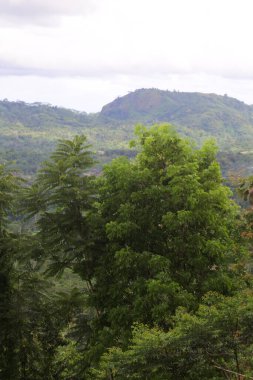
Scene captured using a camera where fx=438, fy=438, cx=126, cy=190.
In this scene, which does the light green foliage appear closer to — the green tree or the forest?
the forest

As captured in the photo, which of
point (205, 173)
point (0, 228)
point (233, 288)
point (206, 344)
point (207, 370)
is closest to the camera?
point (206, 344)

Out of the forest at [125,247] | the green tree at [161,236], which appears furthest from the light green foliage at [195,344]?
the green tree at [161,236]

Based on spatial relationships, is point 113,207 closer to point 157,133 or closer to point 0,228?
point 157,133

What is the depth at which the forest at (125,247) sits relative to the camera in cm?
1358

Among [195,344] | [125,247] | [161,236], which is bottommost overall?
[195,344]

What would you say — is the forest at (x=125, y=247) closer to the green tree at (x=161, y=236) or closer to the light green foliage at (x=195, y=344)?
the green tree at (x=161, y=236)

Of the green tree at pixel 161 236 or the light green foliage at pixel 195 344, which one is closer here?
the light green foliage at pixel 195 344

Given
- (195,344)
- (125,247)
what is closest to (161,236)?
(125,247)

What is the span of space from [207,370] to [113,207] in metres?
6.31

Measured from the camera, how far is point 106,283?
1541 centimetres

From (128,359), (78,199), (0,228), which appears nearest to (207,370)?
(128,359)

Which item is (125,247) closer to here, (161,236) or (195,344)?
(161,236)

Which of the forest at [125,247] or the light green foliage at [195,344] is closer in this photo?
the light green foliage at [195,344]

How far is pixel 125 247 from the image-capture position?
14.9m
